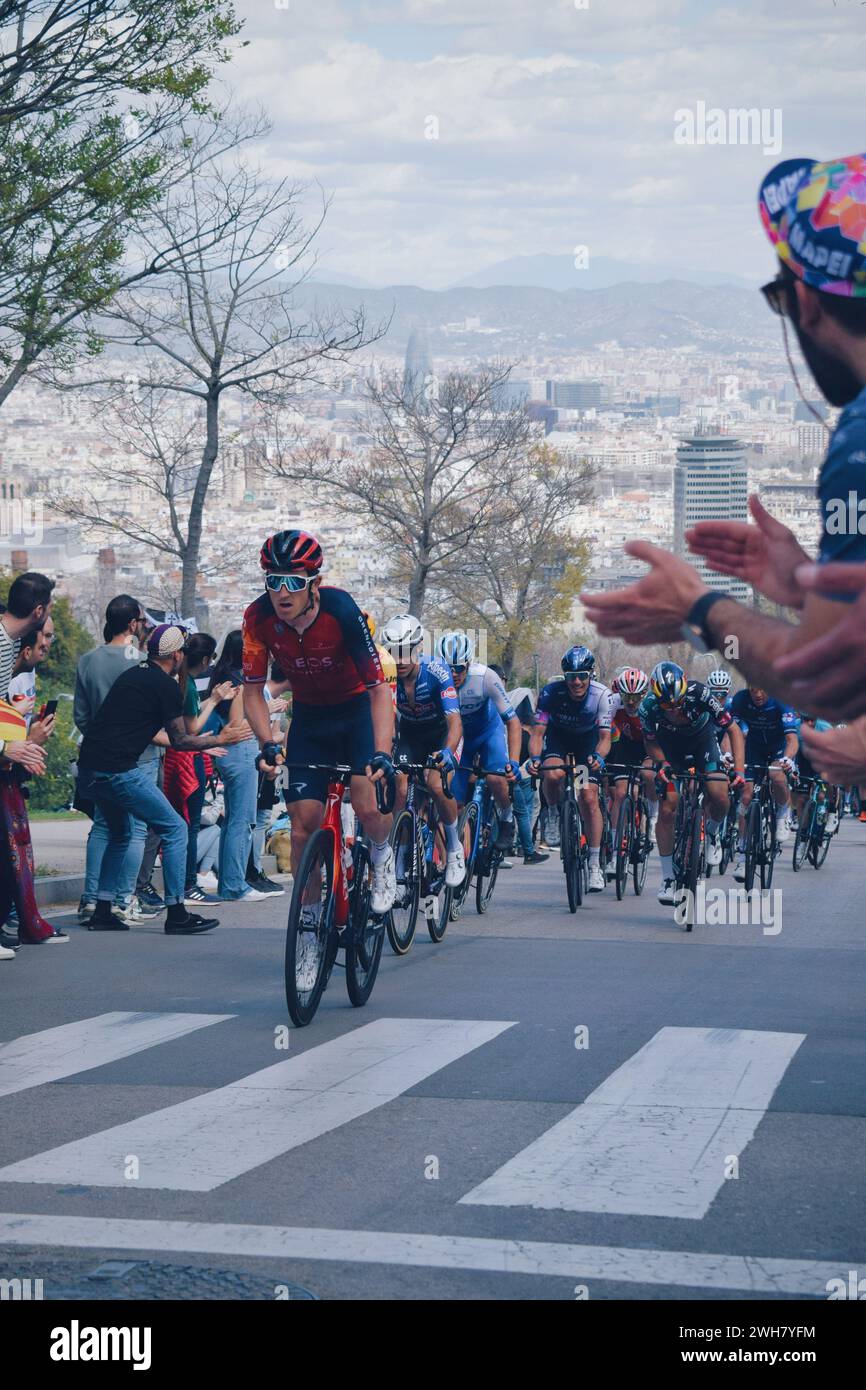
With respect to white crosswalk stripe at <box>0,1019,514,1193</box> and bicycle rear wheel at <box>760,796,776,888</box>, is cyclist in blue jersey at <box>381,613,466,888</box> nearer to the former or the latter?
white crosswalk stripe at <box>0,1019,514,1193</box>

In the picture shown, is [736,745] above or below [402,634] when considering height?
below

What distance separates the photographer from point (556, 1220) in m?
5.75

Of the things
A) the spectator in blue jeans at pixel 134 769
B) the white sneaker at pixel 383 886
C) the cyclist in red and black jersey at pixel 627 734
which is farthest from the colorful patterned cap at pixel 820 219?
the cyclist in red and black jersey at pixel 627 734

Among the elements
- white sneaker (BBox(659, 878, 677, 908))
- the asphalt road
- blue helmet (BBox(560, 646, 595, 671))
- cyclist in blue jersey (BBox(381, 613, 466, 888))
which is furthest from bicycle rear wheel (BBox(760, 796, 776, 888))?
the asphalt road

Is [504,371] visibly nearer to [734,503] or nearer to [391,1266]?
[391,1266]

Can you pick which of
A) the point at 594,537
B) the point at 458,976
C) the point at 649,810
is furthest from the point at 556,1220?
the point at 594,537

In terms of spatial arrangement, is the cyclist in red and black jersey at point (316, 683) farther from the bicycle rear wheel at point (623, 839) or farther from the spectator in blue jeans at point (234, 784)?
the bicycle rear wheel at point (623, 839)

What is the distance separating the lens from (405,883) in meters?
12.2

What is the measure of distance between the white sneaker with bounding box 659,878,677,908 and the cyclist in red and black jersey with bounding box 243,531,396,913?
5.06m

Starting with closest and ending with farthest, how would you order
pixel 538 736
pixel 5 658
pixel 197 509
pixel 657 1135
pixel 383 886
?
pixel 657 1135, pixel 383 886, pixel 5 658, pixel 538 736, pixel 197 509

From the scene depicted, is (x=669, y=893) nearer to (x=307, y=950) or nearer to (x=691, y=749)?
(x=691, y=749)

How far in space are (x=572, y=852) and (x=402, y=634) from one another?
3.46 meters

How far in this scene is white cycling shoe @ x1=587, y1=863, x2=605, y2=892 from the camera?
16.4m

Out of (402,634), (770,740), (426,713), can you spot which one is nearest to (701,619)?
(402,634)
